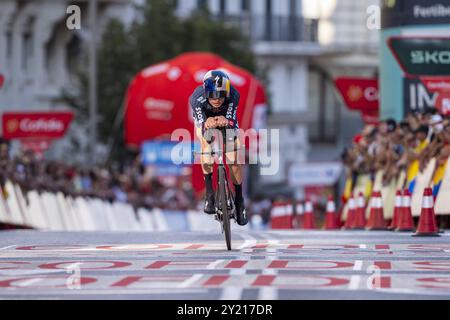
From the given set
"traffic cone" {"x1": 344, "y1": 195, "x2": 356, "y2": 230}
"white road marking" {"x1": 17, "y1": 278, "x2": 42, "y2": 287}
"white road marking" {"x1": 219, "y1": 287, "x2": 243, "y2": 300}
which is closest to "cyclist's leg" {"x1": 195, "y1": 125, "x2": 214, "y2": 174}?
"white road marking" {"x1": 17, "y1": 278, "x2": 42, "y2": 287}

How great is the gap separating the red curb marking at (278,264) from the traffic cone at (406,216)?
8.26 metres

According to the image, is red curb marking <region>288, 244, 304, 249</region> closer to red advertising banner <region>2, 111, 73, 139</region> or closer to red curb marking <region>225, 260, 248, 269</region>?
red curb marking <region>225, 260, 248, 269</region>

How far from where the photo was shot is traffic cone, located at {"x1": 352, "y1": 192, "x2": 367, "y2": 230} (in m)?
28.6

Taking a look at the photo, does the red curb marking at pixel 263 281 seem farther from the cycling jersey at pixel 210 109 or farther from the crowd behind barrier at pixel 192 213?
the crowd behind barrier at pixel 192 213

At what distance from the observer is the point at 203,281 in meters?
14.3

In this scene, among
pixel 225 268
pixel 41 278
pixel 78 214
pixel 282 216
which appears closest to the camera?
pixel 41 278

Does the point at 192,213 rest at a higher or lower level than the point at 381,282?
lower

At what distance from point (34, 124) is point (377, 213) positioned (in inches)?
579

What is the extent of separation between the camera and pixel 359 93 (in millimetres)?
37062

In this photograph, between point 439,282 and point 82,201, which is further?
point 82,201

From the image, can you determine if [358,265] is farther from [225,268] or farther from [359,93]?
[359,93]

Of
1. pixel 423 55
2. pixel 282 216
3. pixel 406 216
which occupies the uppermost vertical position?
pixel 423 55

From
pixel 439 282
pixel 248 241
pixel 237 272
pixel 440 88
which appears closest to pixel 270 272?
pixel 237 272

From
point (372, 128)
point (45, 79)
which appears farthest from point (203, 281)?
point (45, 79)
